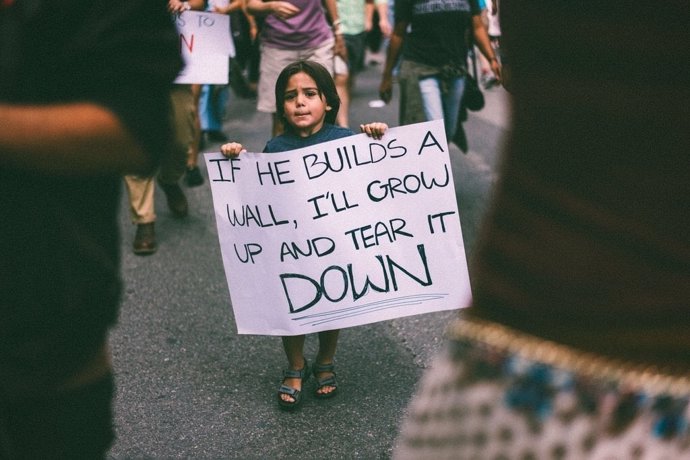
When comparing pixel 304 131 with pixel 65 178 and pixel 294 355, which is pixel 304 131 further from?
pixel 65 178

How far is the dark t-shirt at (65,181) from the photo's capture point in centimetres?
125

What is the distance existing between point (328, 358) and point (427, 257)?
55cm

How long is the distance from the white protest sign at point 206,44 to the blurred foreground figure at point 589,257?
5.01 meters

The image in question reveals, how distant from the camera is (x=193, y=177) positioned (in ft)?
21.7

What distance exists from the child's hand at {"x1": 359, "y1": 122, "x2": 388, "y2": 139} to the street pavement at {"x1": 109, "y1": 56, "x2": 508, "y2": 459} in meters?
0.44

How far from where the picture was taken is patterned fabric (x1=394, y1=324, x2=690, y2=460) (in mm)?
1151

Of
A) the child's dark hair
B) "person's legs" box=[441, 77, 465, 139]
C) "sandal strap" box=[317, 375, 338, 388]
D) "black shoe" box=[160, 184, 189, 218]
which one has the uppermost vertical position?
the child's dark hair

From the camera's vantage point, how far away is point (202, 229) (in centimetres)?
574

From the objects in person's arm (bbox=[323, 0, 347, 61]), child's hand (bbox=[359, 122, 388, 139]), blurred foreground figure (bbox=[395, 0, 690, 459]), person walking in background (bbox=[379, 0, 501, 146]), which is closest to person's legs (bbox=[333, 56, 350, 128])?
person's arm (bbox=[323, 0, 347, 61])

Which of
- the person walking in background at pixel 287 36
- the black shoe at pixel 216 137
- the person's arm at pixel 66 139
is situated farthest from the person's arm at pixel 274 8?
the person's arm at pixel 66 139

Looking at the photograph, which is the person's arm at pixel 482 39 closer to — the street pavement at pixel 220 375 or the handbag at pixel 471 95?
the handbag at pixel 471 95

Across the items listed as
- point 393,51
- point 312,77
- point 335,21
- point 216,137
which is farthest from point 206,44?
point 312,77

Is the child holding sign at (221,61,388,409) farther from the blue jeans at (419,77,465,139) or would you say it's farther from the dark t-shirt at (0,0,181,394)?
the dark t-shirt at (0,0,181,394)

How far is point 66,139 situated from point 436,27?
4.31 meters
